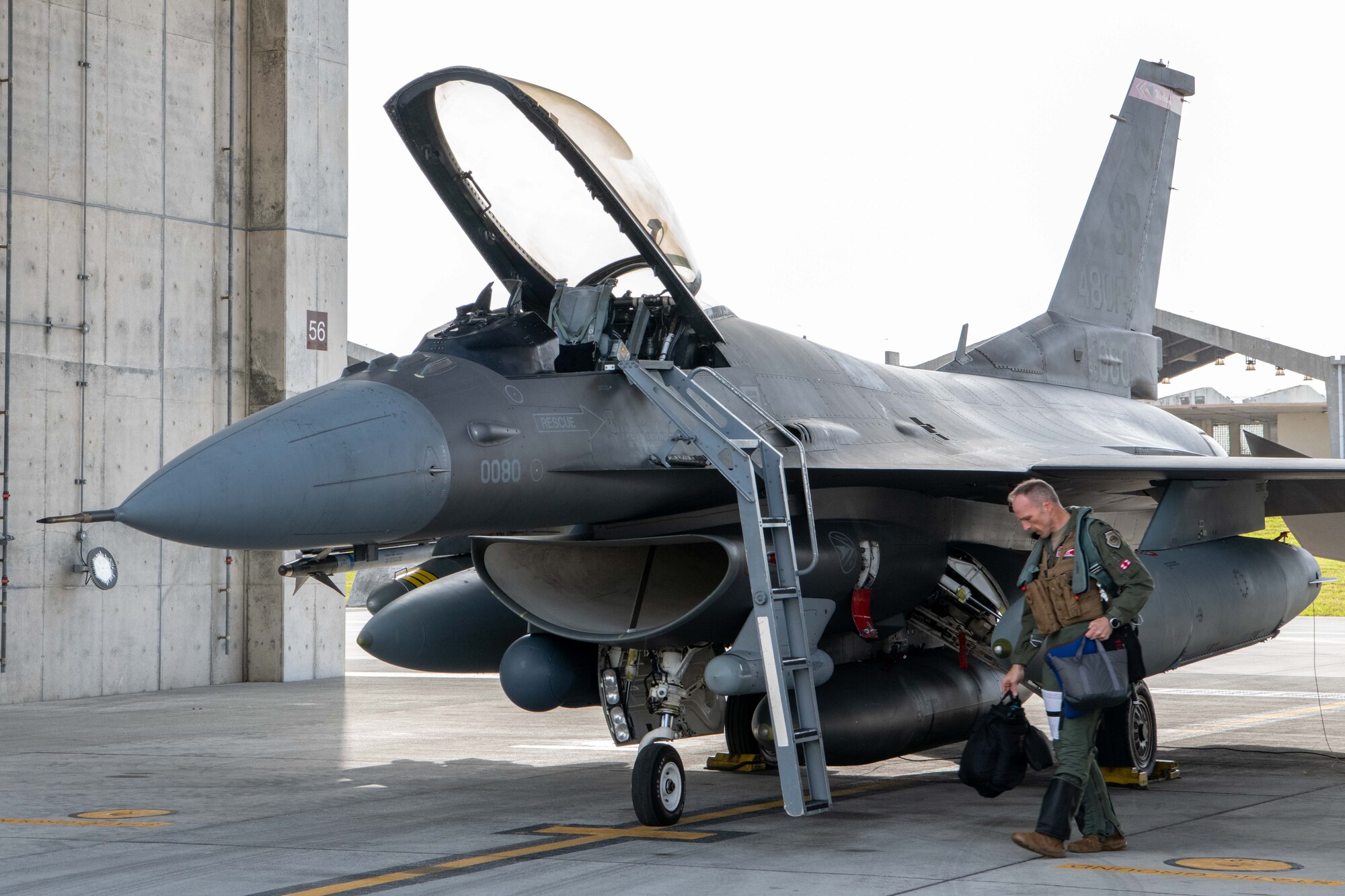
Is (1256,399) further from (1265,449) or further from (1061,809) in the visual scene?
(1061,809)

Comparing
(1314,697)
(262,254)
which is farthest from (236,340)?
(1314,697)

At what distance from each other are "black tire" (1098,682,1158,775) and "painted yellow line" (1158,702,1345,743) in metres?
2.21

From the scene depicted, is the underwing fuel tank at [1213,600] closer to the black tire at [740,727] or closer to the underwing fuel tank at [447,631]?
the black tire at [740,727]

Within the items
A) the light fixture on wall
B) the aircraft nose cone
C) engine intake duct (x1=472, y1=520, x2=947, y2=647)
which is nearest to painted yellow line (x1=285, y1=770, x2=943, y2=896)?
engine intake duct (x1=472, y1=520, x2=947, y2=647)

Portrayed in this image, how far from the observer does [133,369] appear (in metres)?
15.5

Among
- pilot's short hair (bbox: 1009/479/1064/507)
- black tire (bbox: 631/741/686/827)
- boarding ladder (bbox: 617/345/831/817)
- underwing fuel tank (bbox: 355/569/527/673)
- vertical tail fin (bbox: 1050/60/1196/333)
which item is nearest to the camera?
pilot's short hair (bbox: 1009/479/1064/507)

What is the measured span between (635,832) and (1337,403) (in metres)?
27.5

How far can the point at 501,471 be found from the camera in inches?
275

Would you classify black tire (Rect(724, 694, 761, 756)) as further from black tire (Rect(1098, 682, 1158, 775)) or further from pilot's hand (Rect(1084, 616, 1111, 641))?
pilot's hand (Rect(1084, 616, 1111, 641))

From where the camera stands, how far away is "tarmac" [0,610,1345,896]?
5.91 m

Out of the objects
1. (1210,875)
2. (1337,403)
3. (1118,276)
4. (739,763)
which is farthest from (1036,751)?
(1337,403)

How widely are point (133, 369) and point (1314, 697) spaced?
12.1 metres

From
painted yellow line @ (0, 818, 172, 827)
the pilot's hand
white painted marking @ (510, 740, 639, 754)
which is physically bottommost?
white painted marking @ (510, 740, 639, 754)

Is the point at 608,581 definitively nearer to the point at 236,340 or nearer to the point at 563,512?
the point at 563,512
